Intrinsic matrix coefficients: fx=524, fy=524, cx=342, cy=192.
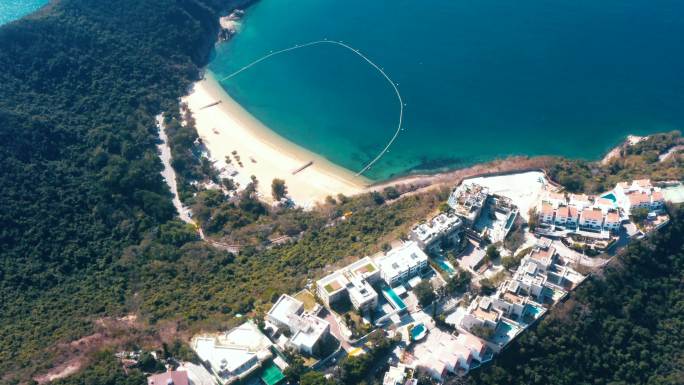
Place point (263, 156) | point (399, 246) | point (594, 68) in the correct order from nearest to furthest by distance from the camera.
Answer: point (399, 246)
point (263, 156)
point (594, 68)

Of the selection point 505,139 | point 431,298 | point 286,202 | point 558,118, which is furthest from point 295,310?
point 558,118

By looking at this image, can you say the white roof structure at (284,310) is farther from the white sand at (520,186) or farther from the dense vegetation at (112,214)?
the white sand at (520,186)

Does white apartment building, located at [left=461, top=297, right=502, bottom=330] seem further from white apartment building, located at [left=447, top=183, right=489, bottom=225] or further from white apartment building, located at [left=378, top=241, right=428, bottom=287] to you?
white apartment building, located at [left=447, top=183, right=489, bottom=225]

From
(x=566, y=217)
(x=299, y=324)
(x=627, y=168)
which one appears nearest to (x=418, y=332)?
(x=299, y=324)

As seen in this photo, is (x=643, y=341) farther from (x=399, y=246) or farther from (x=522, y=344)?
(x=399, y=246)

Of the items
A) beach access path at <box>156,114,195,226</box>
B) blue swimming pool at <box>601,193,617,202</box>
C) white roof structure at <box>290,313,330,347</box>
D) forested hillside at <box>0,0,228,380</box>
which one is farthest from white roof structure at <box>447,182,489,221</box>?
forested hillside at <box>0,0,228,380</box>

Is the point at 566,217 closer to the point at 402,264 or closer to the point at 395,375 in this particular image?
the point at 402,264

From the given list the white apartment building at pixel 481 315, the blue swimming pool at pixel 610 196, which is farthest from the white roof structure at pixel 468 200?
the blue swimming pool at pixel 610 196
